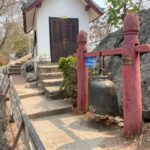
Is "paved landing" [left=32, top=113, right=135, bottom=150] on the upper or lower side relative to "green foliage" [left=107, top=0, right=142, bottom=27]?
lower

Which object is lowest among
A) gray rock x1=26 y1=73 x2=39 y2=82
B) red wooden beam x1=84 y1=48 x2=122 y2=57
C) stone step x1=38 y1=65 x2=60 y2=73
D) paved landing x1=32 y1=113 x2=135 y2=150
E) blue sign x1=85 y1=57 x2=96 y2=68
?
paved landing x1=32 y1=113 x2=135 y2=150

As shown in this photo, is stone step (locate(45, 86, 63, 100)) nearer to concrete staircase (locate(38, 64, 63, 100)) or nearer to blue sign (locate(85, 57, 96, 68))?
concrete staircase (locate(38, 64, 63, 100))

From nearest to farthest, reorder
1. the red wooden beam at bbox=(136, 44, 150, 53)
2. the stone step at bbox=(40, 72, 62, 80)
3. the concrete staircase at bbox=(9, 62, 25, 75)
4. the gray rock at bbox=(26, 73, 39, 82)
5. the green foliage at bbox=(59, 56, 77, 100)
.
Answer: the red wooden beam at bbox=(136, 44, 150, 53) → the green foliage at bbox=(59, 56, 77, 100) → the stone step at bbox=(40, 72, 62, 80) → the gray rock at bbox=(26, 73, 39, 82) → the concrete staircase at bbox=(9, 62, 25, 75)

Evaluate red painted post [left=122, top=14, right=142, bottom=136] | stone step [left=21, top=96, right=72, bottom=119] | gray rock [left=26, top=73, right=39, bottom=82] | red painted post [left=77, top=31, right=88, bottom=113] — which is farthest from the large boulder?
gray rock [left=26, top=73, right=39, bottom=82]

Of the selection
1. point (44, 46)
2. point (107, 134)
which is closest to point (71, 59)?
point (107, 134)

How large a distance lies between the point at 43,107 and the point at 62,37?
5711mm

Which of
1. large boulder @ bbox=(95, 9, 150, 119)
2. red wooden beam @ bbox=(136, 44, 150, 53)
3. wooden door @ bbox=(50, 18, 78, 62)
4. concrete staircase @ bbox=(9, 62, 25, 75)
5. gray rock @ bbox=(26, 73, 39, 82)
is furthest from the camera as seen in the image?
concrete staircase @ bbox=(9, 62, 25, 75)

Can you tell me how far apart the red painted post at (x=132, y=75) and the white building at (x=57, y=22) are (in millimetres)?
7519

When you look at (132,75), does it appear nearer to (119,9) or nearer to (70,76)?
(70,76)

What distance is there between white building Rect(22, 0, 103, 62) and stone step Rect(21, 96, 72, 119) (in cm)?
422

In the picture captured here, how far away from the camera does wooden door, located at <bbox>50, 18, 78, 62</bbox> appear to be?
11898 mm

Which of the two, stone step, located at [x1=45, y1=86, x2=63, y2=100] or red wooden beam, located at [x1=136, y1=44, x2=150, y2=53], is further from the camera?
stone step, located at [x1=45, y1=86, x2=63, y2=100]

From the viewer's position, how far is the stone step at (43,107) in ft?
21.3

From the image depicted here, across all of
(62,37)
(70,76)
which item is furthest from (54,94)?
(62,37)
